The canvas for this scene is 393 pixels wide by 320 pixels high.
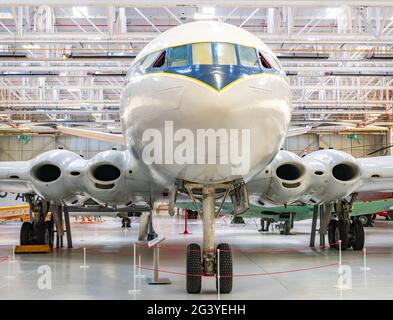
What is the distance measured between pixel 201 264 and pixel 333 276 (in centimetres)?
272

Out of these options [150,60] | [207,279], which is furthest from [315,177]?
[150,60]

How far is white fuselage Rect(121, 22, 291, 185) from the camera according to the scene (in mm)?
5691

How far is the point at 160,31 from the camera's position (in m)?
19.9

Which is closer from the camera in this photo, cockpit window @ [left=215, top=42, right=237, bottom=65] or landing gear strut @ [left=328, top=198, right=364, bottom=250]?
cockpit window @ [left=215, top=42, right=237, bottom=65]

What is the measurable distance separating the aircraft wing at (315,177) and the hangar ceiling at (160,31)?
392 centimetres

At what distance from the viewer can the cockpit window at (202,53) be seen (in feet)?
20.1

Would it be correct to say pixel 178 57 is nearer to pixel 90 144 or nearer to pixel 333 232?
pixel 333 232

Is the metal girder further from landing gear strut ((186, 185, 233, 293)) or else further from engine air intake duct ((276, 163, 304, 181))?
landing gear strut ((186, 185, 233, 293))

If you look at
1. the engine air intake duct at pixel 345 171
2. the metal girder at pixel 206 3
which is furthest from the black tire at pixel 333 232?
the metal girder at pixel 206 3

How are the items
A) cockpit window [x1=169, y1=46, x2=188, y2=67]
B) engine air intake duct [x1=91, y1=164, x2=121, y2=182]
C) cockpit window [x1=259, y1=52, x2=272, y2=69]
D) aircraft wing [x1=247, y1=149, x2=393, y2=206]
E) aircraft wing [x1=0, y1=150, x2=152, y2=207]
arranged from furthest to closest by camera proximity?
engine air intake duct [x1=91, y1=164, x2=121, y2=182] < aircraft wing [x1=0, y1=150, x2=152, y2=207] < aircraft wing [x1=247, y1=149, x2=393, y2=206] < cockpit window [x1=259, y1=52, x2=272, y2=69] < cockpit window [x1=169, y1=46, x2=188, y2=67]

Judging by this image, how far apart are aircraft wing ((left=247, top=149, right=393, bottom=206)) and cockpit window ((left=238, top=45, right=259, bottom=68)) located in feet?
10.3

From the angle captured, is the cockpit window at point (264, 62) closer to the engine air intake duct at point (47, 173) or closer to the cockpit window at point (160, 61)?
the cockpit window at point (160, 61)

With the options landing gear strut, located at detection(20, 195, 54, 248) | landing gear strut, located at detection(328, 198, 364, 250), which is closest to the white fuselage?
landing gear strut, located at detection(328, 198, 364, 250)
